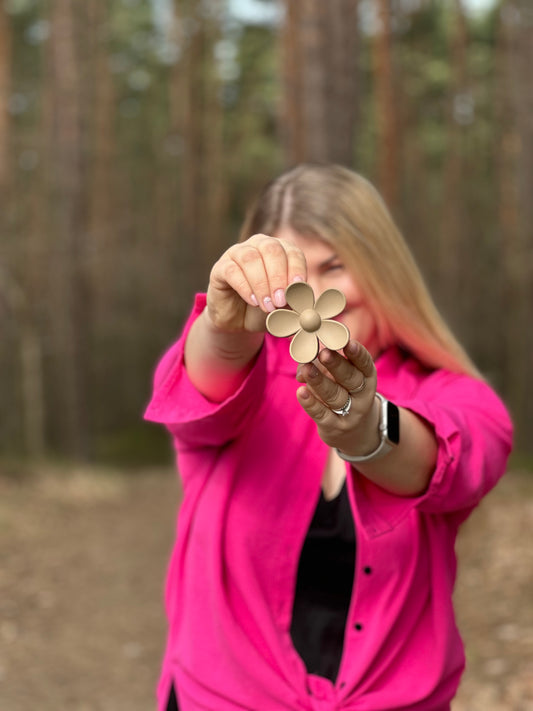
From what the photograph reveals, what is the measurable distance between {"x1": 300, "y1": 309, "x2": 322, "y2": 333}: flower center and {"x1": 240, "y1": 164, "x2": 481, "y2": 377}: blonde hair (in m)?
0.53

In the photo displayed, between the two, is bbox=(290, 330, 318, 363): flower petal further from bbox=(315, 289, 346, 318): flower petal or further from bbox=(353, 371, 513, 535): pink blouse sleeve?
bbox=(353, 371, 513, 535): pink blouse sleeve

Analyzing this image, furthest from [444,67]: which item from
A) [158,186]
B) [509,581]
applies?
[509,581]

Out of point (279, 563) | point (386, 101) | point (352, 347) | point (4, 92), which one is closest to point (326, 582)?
point (279, 563)

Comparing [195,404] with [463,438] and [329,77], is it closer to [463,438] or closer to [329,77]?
[463,438]

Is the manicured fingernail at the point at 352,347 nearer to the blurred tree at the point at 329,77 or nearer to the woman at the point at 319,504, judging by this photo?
the woman at the point at 319,504

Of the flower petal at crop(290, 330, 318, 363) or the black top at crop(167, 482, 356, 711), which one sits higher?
the flower petal at crop(290, 330, 318, 363)

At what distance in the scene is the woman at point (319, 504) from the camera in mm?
1552

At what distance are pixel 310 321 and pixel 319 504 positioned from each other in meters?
0.62

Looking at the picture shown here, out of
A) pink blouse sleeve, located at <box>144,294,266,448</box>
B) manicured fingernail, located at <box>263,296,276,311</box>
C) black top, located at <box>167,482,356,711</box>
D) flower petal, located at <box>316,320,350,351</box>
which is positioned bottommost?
black top, located at <box>167,482,356,711</box>

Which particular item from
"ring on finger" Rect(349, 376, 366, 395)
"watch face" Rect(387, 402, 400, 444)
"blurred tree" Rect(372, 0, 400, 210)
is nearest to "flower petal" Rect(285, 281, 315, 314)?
"ring on finger" Rect(349, 376, 366, 395)

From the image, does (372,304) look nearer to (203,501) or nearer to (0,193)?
(203,501)

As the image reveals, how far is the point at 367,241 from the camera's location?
5.82ft

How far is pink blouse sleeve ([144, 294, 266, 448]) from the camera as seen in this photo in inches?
61.5

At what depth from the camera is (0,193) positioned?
10328 millimetres
